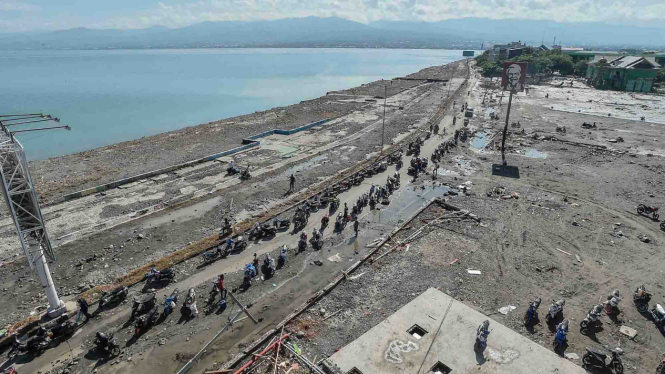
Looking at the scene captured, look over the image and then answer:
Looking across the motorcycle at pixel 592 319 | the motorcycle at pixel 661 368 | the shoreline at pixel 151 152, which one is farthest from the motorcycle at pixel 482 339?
the shoreline at pixel 151 152

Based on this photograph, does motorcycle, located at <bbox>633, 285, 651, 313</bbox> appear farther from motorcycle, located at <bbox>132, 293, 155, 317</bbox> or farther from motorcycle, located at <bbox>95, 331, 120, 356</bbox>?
motorcycle, located at <bbox>95, 331, 120, 356</bbox>

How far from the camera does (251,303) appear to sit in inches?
663

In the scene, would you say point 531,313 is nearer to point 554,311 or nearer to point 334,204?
point 554,311

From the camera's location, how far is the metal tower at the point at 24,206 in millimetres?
13149

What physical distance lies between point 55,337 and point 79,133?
198ft

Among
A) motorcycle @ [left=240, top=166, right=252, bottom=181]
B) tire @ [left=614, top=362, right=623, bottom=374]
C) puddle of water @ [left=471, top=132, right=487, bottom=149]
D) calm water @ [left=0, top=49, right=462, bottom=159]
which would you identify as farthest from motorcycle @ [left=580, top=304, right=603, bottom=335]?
calm water @ [left=0, top=49, right=462, bottom=159]

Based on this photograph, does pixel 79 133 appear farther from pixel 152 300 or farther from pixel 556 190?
pixel 556 190

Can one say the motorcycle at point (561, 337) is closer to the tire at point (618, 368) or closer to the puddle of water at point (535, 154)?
the tire at point (618, 368)

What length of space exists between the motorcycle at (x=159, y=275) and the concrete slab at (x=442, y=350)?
9516 millimetres

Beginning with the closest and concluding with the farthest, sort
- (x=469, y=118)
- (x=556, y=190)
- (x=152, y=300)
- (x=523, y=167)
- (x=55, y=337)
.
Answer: (x=55, y=337), (x=152, y=300), (x=556, y=190), (x=523, y=167), (x=469, y=118)

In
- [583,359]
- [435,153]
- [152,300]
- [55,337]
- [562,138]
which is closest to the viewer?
[583,359]

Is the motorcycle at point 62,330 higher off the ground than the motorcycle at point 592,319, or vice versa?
the motorcycle at point 62,330

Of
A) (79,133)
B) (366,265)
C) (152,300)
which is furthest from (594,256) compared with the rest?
(79,133)

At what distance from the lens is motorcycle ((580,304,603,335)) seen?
50.1ft
